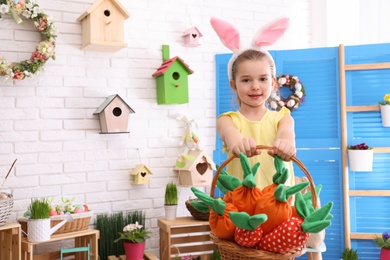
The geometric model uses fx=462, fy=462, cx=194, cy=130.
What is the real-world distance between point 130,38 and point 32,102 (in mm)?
849

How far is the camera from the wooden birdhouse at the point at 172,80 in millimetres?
3363

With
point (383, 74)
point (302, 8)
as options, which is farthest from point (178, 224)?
Result: point (302, 8)

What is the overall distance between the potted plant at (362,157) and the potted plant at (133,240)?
63.2 inches

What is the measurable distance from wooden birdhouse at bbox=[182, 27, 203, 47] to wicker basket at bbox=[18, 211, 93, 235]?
148 centimetres

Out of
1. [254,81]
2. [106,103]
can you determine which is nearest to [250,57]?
[254,81]

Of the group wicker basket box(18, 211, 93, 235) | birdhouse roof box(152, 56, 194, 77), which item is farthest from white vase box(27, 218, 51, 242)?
birdhouse roof box(152, 56, 194, 77)

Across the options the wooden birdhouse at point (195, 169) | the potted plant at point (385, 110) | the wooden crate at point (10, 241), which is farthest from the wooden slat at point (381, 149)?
the wooden crate at point (10, 241)

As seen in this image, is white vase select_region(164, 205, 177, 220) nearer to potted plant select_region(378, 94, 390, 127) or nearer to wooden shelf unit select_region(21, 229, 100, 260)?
wooden shelf unit select_region(21, 229, 100, 260)

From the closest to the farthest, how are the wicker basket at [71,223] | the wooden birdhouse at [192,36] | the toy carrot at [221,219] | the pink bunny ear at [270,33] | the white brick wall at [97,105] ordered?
the toy carrot at [221,219] < the pink bunny ear at [270,33] < the wicker basket at [71,223] < the white brick wall at [97,105] < the wooden birdhouse at [192,36]

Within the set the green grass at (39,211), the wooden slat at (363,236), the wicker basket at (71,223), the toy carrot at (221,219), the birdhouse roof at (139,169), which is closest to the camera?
the toy carrot at (221,219)

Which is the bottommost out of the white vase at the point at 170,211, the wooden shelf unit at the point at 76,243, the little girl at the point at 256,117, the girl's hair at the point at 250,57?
the wooden shelf unit at the point at 76,243

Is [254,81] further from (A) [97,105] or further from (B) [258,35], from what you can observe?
(A) [97,105]

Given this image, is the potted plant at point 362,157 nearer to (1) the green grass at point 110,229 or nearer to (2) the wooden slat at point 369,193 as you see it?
(2) the wooden slat at point 369,193

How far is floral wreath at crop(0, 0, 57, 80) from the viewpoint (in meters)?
Result: 2.84
